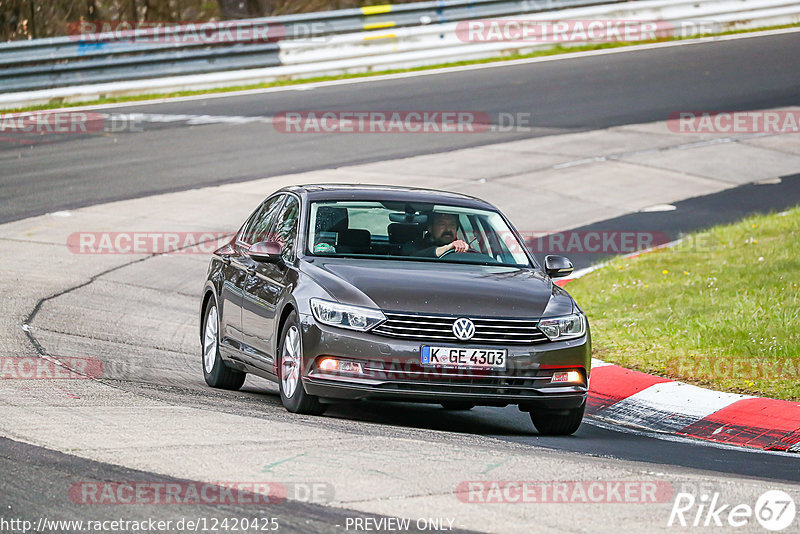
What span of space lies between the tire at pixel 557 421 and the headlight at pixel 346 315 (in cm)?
142

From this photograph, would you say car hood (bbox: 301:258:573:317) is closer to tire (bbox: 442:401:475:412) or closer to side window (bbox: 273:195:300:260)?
side window (bbox: 273:195:300:260)

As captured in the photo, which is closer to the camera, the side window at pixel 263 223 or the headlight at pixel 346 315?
the headlight at pixel 346 315

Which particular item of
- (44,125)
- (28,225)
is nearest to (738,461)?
(28,225)

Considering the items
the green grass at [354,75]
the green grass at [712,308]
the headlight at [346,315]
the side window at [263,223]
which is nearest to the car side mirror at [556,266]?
the green grass at [712,308]

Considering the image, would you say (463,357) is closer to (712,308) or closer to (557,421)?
(557,421)

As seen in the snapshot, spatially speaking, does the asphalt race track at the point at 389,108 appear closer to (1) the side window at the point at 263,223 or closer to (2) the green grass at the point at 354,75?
(2) the green grass at the point at 354,75

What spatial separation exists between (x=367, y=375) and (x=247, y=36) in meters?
20.3

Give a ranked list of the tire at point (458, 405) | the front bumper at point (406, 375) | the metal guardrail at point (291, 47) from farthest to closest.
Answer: the metal guardrail at point (291, 47) → the tire at point (458, 405) → the front bumper at point (406, 375)

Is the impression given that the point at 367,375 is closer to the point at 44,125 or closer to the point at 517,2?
the point at 44,125

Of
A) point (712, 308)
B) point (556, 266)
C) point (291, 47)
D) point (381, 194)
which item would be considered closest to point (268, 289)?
point (381, 194)

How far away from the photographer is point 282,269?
9.03 meters

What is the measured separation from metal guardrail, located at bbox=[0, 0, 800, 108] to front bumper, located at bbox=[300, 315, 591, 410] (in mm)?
18099

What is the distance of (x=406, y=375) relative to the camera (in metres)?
8.00

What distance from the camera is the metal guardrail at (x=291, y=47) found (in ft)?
82.5
